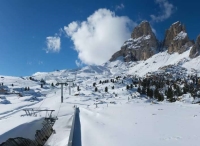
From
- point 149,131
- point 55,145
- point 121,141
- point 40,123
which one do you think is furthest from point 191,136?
point 40,123

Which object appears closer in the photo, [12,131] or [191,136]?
[191,136]

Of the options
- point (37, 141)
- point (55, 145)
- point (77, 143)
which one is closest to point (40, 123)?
point (37, 141)

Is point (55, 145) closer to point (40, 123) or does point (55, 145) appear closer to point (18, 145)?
point (18, 145)

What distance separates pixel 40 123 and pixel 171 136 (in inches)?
590

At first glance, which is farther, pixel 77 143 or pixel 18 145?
pixel 18 145

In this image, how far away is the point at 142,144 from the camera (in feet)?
33.2

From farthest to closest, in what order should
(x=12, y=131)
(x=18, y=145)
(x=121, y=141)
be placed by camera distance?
(x=12, y=131)
(x=18, y=145)
(x=121, y=141)

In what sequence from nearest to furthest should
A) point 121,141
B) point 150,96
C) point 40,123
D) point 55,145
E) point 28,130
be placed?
1. point 121,141
2. point 55,145
3. point 28,130
4. point 40,123
5. point 150,96

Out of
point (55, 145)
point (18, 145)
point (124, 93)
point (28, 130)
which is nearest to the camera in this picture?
point (18, 145)

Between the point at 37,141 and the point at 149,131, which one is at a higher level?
the point at 149,131

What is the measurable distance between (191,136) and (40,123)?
1575 centimetres

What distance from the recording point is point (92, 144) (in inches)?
420

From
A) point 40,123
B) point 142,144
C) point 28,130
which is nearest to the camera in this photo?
point 142,144

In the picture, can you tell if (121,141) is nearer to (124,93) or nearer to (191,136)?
(191,136)
